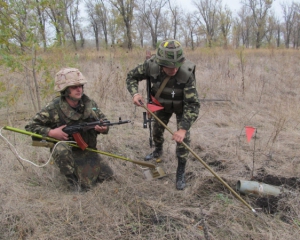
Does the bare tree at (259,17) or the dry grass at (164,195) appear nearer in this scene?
the dry grass at (164,195)

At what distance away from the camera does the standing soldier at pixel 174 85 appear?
2.47 m

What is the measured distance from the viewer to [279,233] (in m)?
2.07

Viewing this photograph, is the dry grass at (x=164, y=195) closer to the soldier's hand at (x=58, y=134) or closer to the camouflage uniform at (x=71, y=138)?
the camouflage uniform at (x=71, y=138)

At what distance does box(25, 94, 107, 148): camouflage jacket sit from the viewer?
2.53 m

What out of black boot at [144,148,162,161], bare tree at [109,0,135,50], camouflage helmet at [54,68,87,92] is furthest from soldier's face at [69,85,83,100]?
bare tree at [109,0,135,50]

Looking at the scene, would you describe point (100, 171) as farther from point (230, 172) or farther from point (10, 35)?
point (10, 35)

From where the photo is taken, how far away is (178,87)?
2754mm

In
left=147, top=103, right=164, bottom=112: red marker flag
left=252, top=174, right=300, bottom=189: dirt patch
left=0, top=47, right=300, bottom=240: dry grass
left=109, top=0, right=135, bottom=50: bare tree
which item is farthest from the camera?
left=109, top=0, right=135, bottom=50: bare tree

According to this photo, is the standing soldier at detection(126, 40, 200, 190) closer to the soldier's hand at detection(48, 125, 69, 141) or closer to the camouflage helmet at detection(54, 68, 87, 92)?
the camouflage helmet at detection(54, 68, 87, 92)

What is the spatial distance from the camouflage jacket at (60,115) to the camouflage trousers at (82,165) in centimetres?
22

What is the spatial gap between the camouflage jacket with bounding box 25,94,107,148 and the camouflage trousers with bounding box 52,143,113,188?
0.74 ft

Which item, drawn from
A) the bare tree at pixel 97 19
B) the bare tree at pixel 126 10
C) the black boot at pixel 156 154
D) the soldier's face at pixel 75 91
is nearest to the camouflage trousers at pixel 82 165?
the soldier's face at pixel 75 91

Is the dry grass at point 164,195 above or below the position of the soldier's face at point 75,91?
below

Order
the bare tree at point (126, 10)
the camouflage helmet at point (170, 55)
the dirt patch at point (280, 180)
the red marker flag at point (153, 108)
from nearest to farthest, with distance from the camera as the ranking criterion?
the camouflage helmet at point (170, 55), the dirt patch at point (280, 180), the red marker flag at point (153, 108), the bare tree at point (126, 10)
